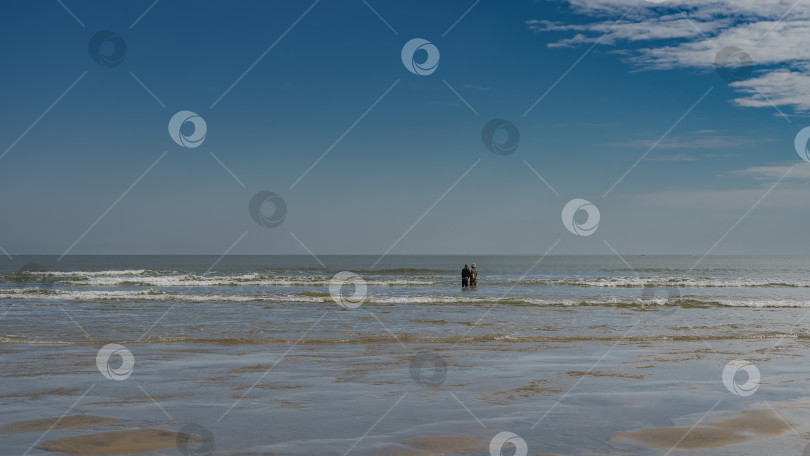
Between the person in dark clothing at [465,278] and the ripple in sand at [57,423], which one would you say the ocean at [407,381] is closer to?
the ripple in sand at [57,423]

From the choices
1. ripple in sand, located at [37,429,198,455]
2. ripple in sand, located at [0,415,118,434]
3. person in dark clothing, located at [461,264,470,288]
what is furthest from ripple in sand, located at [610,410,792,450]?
person in dark clothing, located at [461,264,470,288]

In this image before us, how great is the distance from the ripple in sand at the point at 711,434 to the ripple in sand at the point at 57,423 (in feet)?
16.5

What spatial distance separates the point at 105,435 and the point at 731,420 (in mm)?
6180

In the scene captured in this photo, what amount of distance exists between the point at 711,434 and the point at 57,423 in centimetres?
638

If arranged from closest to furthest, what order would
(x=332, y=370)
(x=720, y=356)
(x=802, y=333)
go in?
(x=332, y=370) < (x=720, y=356) < (x=802, y=333)

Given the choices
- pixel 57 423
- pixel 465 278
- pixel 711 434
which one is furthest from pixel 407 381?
pixel 465 278

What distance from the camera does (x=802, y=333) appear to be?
15164 millimetres

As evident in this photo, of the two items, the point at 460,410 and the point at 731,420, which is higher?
the point at 460,410

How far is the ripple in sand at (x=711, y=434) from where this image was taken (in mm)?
5711

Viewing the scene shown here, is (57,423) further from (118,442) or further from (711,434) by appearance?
(711,434)

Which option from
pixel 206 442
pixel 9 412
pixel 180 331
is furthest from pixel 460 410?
pixel 180 331

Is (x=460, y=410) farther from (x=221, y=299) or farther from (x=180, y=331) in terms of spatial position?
(x=221, y=299)

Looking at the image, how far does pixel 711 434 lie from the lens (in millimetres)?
6027

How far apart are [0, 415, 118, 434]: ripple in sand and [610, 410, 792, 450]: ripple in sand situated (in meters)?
5.03
